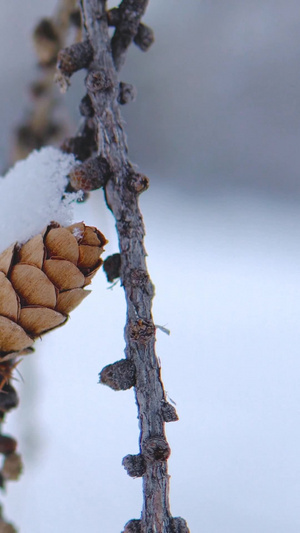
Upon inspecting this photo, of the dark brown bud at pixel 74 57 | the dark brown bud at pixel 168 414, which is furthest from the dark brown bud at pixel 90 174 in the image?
the dark brown bud at pixel 168 414

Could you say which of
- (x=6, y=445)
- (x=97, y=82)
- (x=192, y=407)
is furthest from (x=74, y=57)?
(x=192, y=407)

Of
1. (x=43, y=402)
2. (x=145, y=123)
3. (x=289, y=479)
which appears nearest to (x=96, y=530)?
(x=43, y=402)

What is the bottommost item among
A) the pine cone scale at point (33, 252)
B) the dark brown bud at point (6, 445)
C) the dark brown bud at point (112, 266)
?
the dark brown bud at point (6, 445)

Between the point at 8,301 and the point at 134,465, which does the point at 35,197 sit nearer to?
the point at 8,301

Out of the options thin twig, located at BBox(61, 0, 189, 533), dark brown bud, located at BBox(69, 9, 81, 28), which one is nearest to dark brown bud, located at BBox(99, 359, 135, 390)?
thin twig, located at BBox(61, 0, 189, 533)

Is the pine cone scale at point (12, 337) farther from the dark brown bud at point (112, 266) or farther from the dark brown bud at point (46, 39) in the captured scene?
the dark brown bud at point (46, 39)

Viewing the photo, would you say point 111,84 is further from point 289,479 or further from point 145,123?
point 145,123
